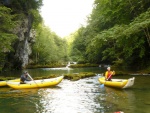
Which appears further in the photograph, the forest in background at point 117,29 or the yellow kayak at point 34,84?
the forest in background at point 117,29

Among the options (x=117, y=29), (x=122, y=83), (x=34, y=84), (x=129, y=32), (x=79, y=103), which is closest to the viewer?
(x=79, y=103)

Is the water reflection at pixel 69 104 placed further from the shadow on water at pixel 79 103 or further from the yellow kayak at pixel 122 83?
the yellow kayak at pixel 122 83

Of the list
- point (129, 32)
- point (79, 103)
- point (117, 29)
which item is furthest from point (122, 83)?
point (117, 29)

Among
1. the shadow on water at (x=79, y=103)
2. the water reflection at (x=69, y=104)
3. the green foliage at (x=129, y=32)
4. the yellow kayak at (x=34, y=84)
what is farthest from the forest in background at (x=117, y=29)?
the water reflection at (x=69, y=104)

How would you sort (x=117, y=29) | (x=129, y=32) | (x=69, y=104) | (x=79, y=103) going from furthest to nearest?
1. (x=117, y=29)
2. (x=129, y=32)
3. (x=79, y=103)
4. (x=69, y=104)

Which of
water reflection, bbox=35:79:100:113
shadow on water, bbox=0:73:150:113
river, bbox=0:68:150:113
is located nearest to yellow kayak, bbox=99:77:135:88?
river, bbox=0:68:150:113

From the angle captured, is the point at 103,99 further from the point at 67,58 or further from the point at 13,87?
the point at 67,58

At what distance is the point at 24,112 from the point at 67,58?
65.1 metres

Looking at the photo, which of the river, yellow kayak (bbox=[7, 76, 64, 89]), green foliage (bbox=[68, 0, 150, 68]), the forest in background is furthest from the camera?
the forest in background

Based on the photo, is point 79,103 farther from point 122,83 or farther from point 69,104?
point 122,83

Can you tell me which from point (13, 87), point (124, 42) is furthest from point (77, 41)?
point (13, 87)

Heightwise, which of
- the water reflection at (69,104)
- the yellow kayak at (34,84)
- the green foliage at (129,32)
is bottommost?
the water reflection at (69,104)

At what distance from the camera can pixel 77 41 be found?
60.1 m

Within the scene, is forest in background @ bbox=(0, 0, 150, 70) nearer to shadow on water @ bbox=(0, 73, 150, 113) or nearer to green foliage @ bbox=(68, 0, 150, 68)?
green foliage @ bbox=(68, 0, 150, 68)
